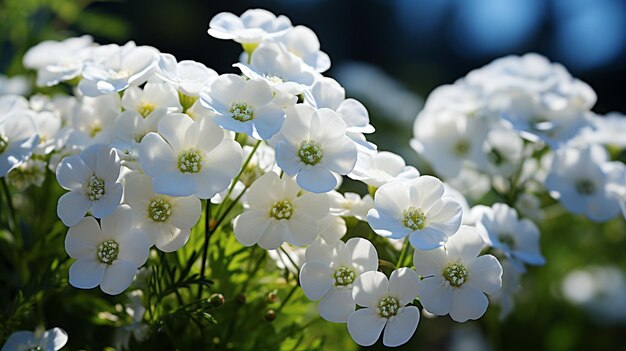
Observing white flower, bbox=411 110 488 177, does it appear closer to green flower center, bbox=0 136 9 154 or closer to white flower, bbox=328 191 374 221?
white flower, bbox=328 191 374 221

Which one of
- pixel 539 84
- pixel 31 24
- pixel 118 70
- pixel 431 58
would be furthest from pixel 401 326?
pixel 431 58

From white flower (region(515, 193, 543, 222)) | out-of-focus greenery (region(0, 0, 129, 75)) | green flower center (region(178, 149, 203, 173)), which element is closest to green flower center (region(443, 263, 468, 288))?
green flower center (region(178, 149, 203, 173))

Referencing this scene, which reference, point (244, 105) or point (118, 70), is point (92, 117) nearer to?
point (118, 70)

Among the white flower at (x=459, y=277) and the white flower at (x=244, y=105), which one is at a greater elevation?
the white flower at (x=244, y=105)

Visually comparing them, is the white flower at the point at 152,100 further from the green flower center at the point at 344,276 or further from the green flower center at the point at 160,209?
the green flower center at the point at 344,276

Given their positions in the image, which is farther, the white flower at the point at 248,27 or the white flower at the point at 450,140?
the white flower at the point at 450,140

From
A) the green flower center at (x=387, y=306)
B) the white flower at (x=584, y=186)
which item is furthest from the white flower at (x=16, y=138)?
the white flower at (x=584, y=186)


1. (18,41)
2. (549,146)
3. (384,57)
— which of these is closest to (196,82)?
(549,146)
